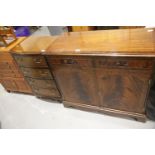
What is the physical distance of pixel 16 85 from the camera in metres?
2.29

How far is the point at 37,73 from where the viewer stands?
1.80 meters

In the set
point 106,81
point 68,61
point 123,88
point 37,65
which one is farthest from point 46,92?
point 123,88

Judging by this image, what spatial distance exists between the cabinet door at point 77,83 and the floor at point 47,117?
20 centimetres

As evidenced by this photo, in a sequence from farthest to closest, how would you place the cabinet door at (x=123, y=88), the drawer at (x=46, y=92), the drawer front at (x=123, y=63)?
the drawer at (x=46, y=92) → the cabinet door at (x=123, y=88) → the drawer front at (x=123, y=63)

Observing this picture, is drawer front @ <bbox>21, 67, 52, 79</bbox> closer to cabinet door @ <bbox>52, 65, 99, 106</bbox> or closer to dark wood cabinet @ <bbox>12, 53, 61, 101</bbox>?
dark wood cabinet @ <bbox>12, 53, 61, 101</bbox>

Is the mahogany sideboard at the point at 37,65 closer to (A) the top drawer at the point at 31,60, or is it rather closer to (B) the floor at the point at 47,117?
(A) the top drawer at the point at 31,60

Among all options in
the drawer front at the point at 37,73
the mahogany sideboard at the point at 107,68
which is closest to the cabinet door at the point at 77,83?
the mahogany sideboard at the point at 107,68

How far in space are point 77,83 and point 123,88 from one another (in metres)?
0.48

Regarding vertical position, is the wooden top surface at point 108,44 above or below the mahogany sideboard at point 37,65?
above

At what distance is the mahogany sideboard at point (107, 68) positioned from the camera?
1.24m

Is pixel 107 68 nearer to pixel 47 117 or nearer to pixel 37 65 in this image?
pixel 37 65

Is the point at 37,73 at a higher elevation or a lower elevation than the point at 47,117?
higher

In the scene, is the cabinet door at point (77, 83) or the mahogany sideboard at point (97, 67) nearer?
the mahogany sideboard at point (97, 67)
